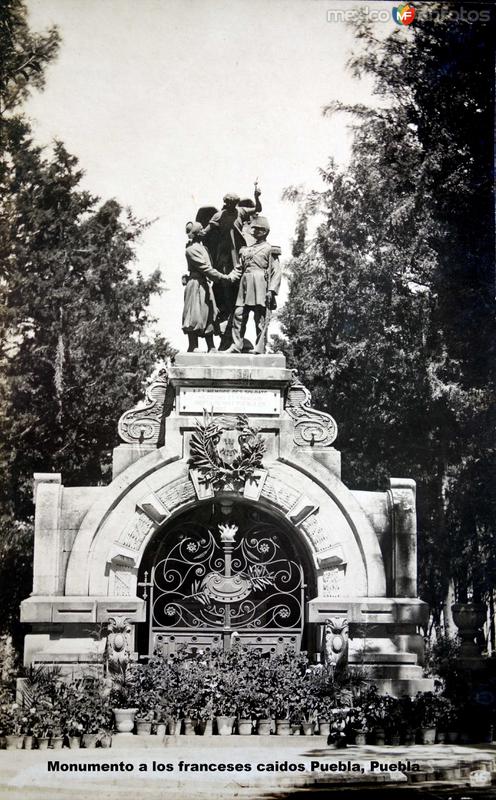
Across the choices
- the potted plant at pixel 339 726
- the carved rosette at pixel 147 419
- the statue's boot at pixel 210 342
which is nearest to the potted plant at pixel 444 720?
the potted plant at pixel 339 726

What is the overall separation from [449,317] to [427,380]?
1410 millimetres

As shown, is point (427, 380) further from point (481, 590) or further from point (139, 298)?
point (139, 298)

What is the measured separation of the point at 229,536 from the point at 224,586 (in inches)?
27.0

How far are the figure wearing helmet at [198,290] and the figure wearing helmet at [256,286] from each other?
0.75 ft

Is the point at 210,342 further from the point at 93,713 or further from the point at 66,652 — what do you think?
the point at 93,713

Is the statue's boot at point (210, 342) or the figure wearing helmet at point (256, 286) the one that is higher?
the figure wearing helmet at point (256, 286)

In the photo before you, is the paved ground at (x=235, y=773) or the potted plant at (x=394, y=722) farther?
the potted plant at (x=394, y=722)

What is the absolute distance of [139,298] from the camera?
25.4 meters

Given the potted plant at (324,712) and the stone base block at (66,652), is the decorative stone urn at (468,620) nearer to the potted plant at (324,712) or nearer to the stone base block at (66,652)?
the potted plant at (324,712)

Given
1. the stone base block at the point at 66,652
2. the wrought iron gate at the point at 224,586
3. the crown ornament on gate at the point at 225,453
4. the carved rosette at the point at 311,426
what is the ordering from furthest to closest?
the carved rosette at the point at 311,426
the wrought iron gate at the point at 224,586
the crown ornament on gate at the point at 225,453
the stone base block at the point at 66,652

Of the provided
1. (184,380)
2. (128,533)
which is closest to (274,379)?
(184,380)

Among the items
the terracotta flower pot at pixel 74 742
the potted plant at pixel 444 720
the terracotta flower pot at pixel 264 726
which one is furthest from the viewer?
the potted plant at pixel 444 720

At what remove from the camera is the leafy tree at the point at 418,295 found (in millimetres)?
21422

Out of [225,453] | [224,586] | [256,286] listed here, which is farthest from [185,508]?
[256,286]
